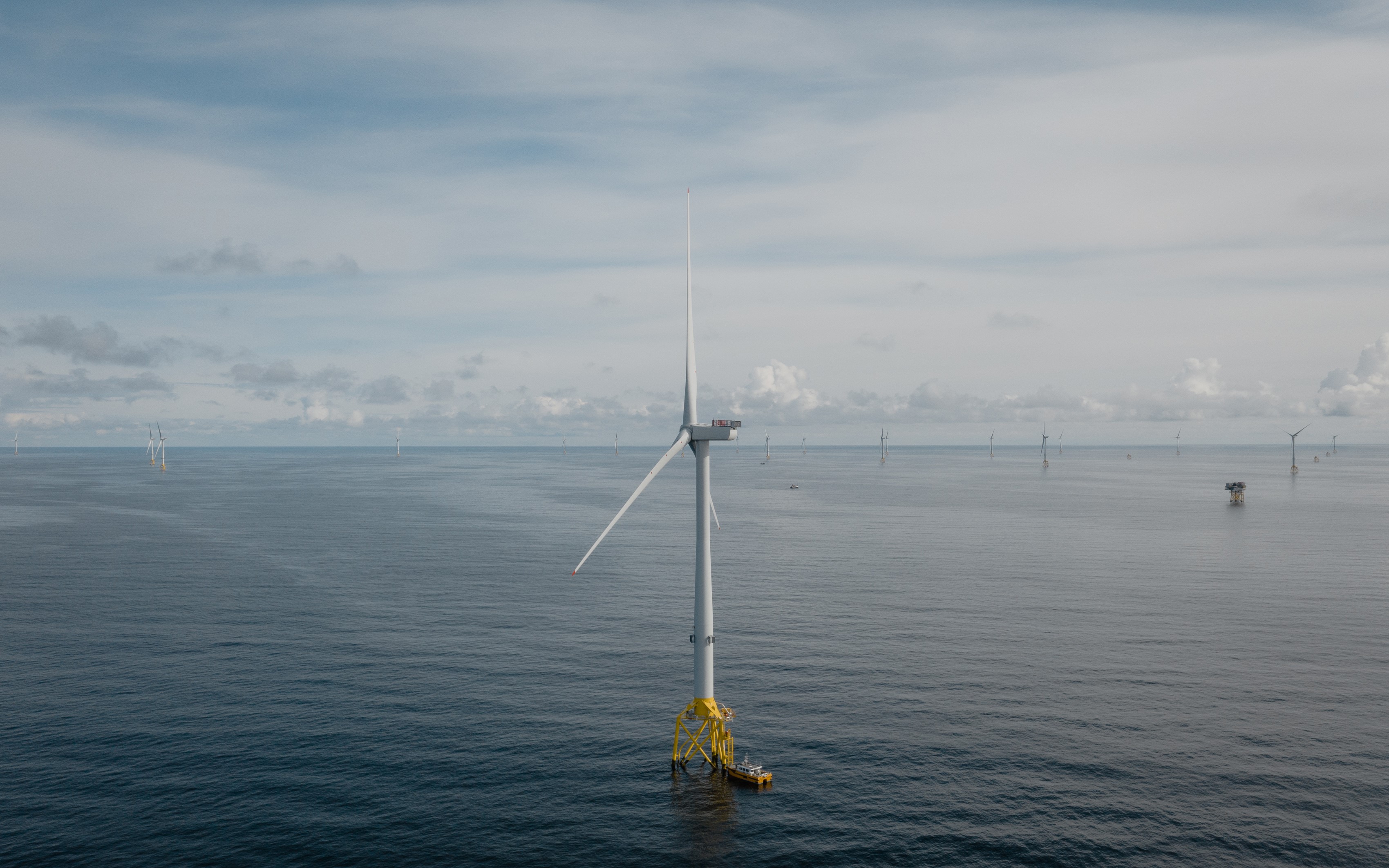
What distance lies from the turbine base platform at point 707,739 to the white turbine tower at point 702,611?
5 cm

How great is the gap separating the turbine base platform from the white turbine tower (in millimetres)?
50

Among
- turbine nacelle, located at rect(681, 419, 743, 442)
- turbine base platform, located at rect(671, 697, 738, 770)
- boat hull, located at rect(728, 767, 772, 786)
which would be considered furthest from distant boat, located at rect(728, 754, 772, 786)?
turbine nacelle, located at rect(681, 419, 743, 442)

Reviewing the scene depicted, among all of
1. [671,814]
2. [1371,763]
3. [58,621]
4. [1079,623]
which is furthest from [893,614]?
A: [58,621]

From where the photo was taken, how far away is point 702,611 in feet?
249

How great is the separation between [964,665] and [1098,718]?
19.5 m

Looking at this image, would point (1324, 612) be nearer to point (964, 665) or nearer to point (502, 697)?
point (964, 665)

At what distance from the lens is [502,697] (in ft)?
302

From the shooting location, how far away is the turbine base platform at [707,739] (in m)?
74.8

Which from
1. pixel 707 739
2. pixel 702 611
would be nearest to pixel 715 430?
pixel 702 611

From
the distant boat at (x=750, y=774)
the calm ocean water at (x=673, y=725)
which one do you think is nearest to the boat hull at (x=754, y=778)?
the distant boat at (x=750, y=774)

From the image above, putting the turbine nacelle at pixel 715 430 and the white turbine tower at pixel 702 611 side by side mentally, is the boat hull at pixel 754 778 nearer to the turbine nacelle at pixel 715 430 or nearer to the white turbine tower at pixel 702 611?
the white turbine tower at pixel 702 611

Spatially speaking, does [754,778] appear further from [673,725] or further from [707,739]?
[673,725]

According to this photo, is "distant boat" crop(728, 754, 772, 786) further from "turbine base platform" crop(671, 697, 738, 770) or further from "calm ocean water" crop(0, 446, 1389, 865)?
"calm ocean water" crop(0, 446, 1389, 865)

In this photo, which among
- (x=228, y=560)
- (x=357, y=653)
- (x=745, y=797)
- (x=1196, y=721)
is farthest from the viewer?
(x=228, y=560)
